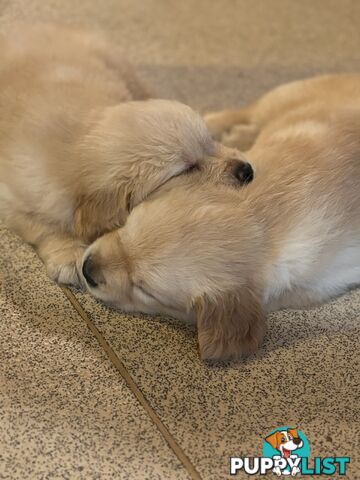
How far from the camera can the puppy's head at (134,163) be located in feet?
5.59

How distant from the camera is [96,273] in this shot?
169cm

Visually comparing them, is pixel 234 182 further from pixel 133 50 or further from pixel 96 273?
pixel 133 50

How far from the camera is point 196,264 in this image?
159 cm

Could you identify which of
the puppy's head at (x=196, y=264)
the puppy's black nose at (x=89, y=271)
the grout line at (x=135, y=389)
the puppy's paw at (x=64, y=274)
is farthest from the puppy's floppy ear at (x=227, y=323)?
the puppy's paw at (x=64, y=274)

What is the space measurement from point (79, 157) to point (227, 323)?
2.00 feet

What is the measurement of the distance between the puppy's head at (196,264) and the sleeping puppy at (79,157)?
0.27 feet

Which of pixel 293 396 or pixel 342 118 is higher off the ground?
pixel 342 118

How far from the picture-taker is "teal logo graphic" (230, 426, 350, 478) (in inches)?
58.8

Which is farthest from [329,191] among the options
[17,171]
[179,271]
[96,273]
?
[17,171]

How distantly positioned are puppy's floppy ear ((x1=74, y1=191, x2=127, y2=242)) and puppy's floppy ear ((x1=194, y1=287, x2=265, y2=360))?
34 centimetres

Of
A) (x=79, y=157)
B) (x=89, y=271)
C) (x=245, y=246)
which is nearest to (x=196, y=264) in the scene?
(x=245, y=246)

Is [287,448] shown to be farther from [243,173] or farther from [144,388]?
[243,173]

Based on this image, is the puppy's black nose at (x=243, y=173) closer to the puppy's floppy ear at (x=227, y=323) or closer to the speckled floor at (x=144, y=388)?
the puppy's floppy ear at (x=227, y=323)

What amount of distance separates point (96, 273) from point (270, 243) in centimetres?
48
